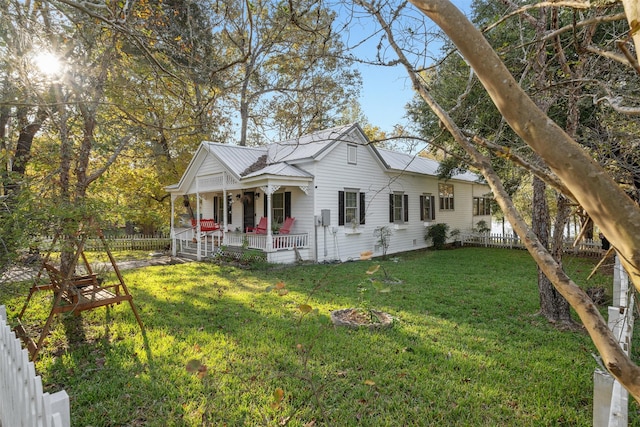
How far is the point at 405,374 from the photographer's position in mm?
3922

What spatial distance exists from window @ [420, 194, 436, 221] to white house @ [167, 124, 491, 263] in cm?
9

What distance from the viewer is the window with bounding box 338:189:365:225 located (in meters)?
14.0

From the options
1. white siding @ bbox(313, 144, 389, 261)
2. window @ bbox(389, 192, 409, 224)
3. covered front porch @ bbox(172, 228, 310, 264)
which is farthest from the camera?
window @ bbox(389, 192, 409, 224)

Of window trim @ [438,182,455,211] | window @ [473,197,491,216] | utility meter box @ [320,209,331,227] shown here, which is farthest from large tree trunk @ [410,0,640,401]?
window @ [473,197,491,216]

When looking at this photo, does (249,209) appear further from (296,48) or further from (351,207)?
(296,48)

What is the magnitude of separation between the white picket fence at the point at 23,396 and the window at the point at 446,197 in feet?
63.5

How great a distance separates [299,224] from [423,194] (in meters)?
7.91

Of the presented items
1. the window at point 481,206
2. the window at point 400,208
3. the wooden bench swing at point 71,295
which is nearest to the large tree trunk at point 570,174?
the wooden bench swing at point 71,295

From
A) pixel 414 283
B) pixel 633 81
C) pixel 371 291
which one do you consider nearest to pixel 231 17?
pixel 633 81

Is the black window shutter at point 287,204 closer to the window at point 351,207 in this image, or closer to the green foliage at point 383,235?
the window at point 351,207

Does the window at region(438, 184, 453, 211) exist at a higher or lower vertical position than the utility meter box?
→ higher

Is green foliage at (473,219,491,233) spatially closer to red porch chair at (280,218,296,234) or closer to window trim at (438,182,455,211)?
window trim at (438,182,455,211)

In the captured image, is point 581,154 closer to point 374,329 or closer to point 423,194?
point 374,329

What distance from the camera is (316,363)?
4.18 meters
